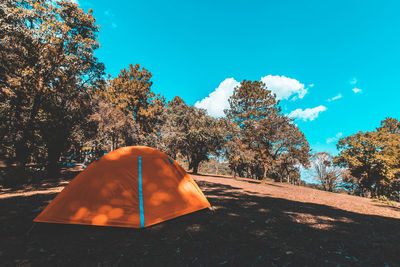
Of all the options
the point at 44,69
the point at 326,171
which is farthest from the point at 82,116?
the point at 326,171

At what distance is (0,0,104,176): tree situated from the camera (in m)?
10.1

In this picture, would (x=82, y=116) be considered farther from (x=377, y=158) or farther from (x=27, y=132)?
(x=377, y=158)

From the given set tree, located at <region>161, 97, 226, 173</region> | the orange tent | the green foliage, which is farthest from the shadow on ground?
the green foliage

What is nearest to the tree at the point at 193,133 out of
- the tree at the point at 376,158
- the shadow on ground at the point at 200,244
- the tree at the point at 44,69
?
the tree at the point at 44,69

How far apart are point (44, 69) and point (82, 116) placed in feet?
14.3

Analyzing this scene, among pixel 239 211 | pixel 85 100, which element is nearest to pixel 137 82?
pixel 85 100

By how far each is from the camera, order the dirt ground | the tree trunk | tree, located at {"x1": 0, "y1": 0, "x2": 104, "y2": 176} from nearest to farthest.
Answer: the dirt ground → tree, located at {"x1": 0, "y1": 0, "x2": 104, "y2": 176} → the tree trunk

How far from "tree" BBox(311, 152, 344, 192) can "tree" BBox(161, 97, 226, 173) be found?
2239 cm

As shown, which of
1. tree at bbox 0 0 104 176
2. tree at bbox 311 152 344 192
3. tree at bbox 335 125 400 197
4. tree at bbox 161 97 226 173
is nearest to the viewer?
tree at bbox 0 0 104 176

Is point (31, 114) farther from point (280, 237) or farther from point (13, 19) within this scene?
point (280, 237)

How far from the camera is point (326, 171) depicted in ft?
106

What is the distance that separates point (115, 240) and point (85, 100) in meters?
14.8

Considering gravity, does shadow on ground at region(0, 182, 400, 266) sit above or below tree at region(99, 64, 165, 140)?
below

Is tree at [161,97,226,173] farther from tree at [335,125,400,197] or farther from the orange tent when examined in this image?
tree at [335,125,400,197]
